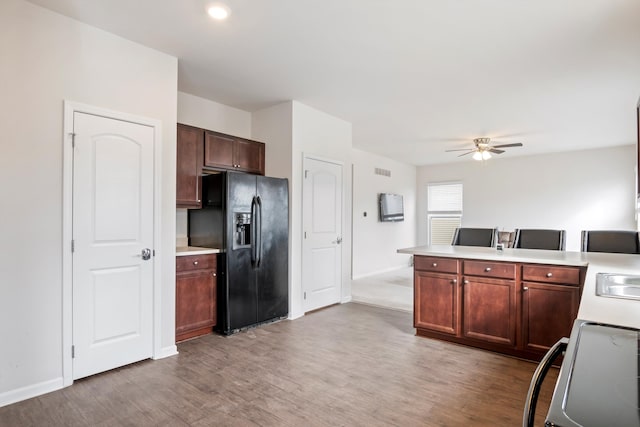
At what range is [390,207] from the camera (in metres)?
7.95

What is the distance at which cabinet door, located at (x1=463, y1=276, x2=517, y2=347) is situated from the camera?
3.12 meters

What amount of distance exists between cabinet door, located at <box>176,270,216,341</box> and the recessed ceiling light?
7.45 feet

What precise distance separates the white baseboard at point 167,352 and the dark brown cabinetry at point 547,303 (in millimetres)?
3056

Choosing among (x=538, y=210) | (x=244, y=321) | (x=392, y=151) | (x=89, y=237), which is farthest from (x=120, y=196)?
(x=538, y=210)

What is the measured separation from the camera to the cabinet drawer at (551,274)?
283cm

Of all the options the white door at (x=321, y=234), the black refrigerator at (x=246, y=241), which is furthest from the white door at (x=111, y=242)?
the white door at (x=321, y=234)

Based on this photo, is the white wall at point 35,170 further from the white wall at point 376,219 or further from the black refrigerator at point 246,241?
the white wall at point 376,219

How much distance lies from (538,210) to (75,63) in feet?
26.7

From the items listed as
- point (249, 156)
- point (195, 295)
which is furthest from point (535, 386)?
point (249, 156)

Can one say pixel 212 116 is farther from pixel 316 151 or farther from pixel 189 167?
pixel 316 151

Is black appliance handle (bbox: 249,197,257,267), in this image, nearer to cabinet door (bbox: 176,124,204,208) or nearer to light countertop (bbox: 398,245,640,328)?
cabinet door (bbox: 176,124,204,208)

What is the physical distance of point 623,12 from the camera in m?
2.47

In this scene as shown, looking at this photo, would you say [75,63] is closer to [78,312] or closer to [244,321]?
[78,312]

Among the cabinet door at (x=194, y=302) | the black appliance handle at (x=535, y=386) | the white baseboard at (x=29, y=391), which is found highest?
the black appliance handle at (x=535, y=386)
